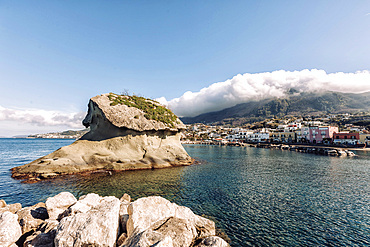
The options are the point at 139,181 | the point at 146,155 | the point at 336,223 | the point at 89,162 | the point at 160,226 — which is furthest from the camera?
the point at 146,155

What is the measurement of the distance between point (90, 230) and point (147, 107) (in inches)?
1221

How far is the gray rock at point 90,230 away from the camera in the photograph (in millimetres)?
7197

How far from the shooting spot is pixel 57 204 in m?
11.7

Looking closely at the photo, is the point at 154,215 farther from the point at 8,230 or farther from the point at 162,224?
the point at 8,230

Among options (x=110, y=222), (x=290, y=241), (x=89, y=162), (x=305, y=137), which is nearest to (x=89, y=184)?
(x=89, y=162)

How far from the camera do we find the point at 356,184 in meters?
24.4

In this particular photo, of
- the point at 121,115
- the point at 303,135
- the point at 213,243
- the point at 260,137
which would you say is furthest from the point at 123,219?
the point at 260,137

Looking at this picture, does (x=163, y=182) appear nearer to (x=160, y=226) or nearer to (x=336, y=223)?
(x=160, y=226)

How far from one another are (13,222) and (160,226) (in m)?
8.11

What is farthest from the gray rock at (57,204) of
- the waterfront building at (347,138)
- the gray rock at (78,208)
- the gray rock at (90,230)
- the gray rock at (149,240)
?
the waterfront building at (347,138)

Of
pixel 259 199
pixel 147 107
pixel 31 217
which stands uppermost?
pixel 147 107

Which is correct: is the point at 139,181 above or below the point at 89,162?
below

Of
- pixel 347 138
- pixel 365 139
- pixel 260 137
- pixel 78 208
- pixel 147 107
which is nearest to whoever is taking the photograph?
pixel 78 208

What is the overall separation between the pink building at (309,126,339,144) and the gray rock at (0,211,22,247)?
410 ft
